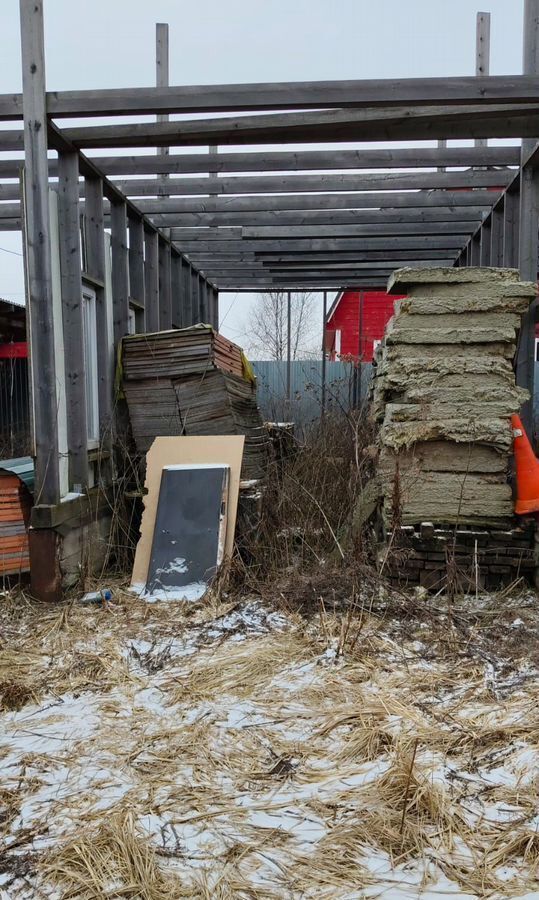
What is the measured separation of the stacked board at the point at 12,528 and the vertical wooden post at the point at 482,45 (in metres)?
6.59

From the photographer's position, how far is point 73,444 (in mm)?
5770

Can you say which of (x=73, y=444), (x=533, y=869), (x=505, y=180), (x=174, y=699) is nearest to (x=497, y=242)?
(x=505, y=180)

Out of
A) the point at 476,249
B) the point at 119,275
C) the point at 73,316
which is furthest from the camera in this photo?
the point at 476,249

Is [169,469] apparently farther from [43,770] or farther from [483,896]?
[483,896]

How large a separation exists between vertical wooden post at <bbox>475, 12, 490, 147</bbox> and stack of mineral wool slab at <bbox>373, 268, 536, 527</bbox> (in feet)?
12.4

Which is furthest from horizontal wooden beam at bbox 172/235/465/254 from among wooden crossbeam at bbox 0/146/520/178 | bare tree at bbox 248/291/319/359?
bare tree at bbox 248/291/319/359

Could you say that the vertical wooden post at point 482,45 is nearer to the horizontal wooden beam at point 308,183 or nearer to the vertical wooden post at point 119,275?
the horizontal wooden beam at point 308,183

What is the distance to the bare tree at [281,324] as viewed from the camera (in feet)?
119

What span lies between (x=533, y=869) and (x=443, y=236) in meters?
8.98

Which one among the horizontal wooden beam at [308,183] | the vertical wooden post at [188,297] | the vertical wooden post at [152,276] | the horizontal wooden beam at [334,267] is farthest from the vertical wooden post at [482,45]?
the vertical wooden post at [188,297]

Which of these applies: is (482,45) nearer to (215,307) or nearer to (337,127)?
(337,127)

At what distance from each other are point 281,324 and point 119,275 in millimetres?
30433

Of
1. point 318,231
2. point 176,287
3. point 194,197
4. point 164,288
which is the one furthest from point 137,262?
point 318,231

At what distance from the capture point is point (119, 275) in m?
7.18
